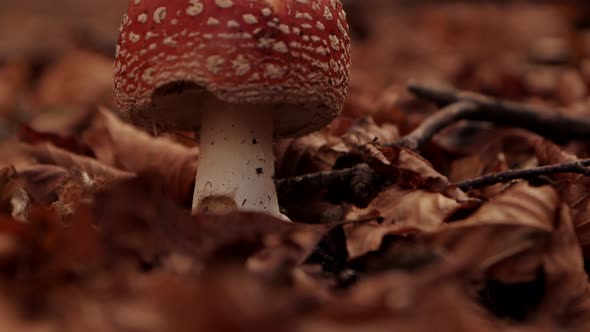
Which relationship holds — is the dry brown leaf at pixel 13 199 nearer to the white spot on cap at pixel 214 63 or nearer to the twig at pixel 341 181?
the white spot on cap at pixel 214 63

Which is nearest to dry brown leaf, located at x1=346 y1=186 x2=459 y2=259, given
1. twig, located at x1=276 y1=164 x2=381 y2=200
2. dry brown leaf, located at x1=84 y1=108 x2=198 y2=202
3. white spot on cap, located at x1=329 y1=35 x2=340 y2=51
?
twig, located at x1=276 y1=164 x2=381 y2=200

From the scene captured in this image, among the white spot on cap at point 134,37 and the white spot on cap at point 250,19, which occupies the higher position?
the white spot on cap at point 250,19

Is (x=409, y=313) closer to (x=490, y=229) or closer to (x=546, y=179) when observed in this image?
(x=490, y=229)

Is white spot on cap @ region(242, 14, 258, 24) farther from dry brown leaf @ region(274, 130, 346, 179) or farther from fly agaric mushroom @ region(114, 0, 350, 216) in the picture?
dry brown leaf @ region(274, 130, 346, 179)

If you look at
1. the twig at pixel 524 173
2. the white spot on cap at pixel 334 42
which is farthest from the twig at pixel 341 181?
the white spot on cap at pixel 334 42

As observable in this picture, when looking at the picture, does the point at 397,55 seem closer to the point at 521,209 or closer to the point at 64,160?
the point at 64,160

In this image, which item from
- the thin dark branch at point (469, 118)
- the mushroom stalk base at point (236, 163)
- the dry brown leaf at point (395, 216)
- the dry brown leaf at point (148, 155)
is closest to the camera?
the dry brown leaf at point (395, 216)

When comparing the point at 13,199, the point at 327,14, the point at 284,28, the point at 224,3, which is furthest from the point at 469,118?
the point at 13,199
